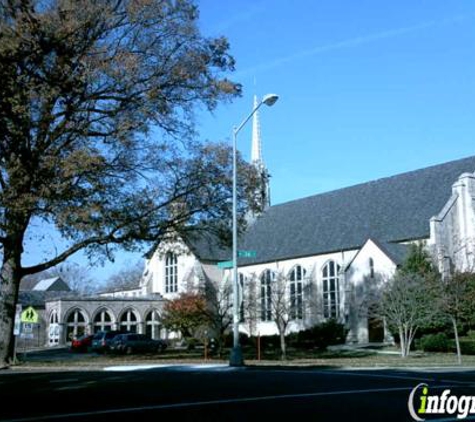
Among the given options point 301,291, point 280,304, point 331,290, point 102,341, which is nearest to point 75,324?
point 102,341

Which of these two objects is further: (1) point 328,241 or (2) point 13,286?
(1) point 328,241

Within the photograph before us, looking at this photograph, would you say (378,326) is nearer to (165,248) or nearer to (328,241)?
(328,241)

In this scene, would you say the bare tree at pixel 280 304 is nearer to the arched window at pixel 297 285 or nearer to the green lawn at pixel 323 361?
the arched window at pixel 297 285

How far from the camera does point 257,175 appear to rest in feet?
103

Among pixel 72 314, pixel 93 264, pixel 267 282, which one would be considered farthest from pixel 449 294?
pixel 72 314

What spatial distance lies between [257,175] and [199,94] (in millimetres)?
5009

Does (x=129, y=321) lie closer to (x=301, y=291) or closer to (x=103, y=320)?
(x=103, y=320)

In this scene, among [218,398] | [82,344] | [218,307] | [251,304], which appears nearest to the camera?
[218,398]

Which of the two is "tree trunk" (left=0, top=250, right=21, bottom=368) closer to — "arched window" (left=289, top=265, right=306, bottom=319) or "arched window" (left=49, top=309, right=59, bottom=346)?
"arched window" (left=289, top=265, right=306, bottom=319)

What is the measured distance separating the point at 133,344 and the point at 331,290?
16.6 m

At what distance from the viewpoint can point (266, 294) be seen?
54281mm

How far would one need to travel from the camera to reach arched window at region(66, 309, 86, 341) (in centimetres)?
6053

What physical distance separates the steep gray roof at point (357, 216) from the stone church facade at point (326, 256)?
11 centimetres

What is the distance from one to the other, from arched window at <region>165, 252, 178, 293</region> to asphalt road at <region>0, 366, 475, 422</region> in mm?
48465
